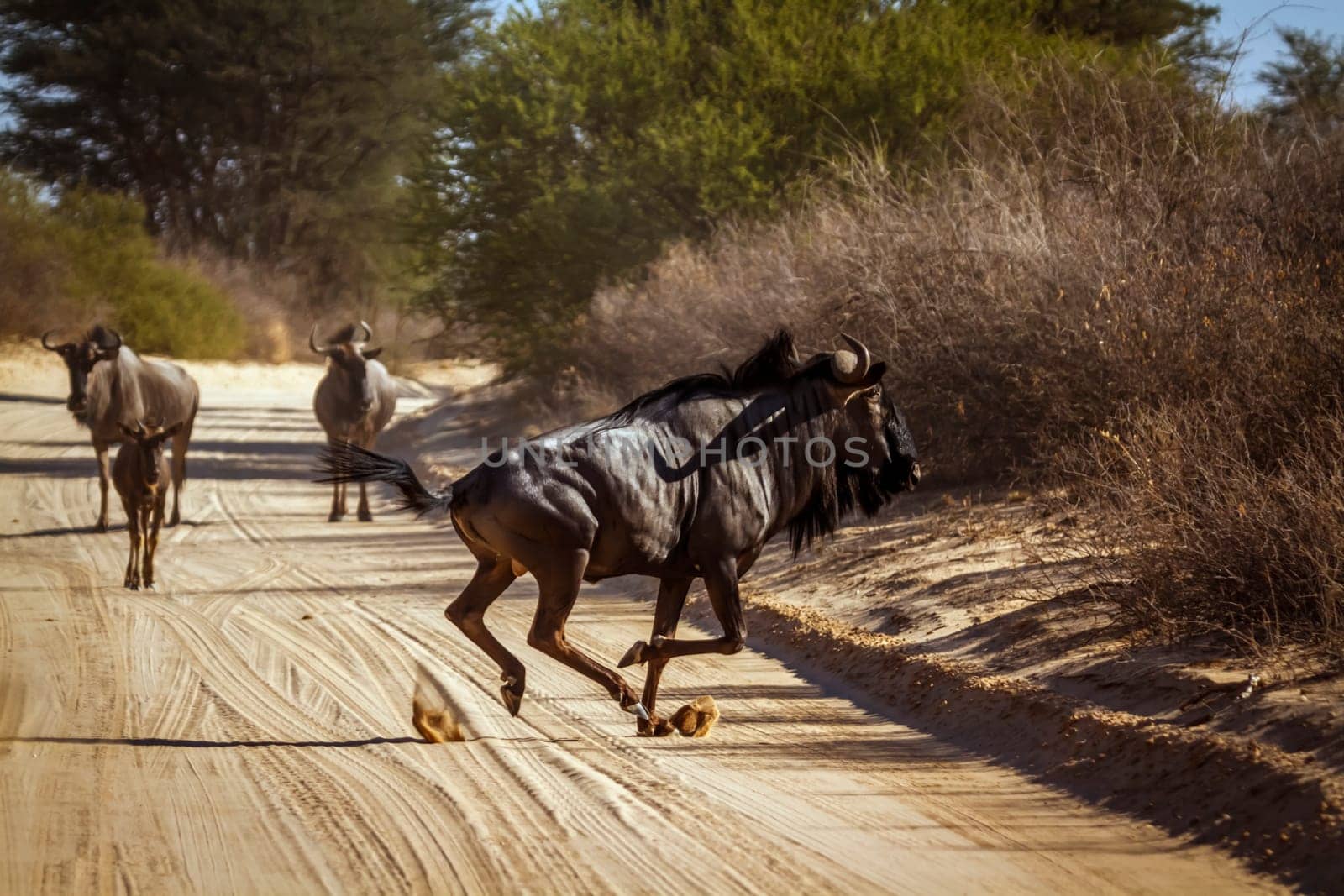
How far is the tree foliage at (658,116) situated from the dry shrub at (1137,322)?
606cm

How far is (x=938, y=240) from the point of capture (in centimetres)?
1182

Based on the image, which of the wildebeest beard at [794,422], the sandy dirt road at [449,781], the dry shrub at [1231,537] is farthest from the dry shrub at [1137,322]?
the sandy dirt road at [449,781]

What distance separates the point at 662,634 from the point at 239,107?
47.6 metres

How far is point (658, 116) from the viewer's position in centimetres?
2262

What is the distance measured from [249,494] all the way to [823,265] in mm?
9611

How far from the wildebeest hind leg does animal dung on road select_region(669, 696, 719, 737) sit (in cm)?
82

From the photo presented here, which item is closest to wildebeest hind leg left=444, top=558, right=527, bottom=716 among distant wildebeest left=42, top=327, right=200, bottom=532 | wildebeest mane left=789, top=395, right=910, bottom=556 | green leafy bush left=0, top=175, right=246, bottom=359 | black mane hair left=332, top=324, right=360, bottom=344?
wildebeest mane left=789, top=395, right=910, bottom=556

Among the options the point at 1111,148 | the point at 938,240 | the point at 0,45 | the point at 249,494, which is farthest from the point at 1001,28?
the point at 0,45

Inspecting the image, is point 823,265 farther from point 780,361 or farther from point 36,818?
point 36,818

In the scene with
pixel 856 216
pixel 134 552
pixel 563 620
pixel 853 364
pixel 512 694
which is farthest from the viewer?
pixel 856 216

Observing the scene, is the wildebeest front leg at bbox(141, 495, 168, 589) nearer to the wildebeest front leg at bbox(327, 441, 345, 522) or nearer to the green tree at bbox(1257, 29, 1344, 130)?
the wildebeest front leg at bbox(327, 441, 345, 522)

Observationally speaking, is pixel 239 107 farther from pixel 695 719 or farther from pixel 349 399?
pixel 695 719

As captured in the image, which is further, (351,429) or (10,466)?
(10,466)

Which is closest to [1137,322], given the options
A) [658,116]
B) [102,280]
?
[658,116]
